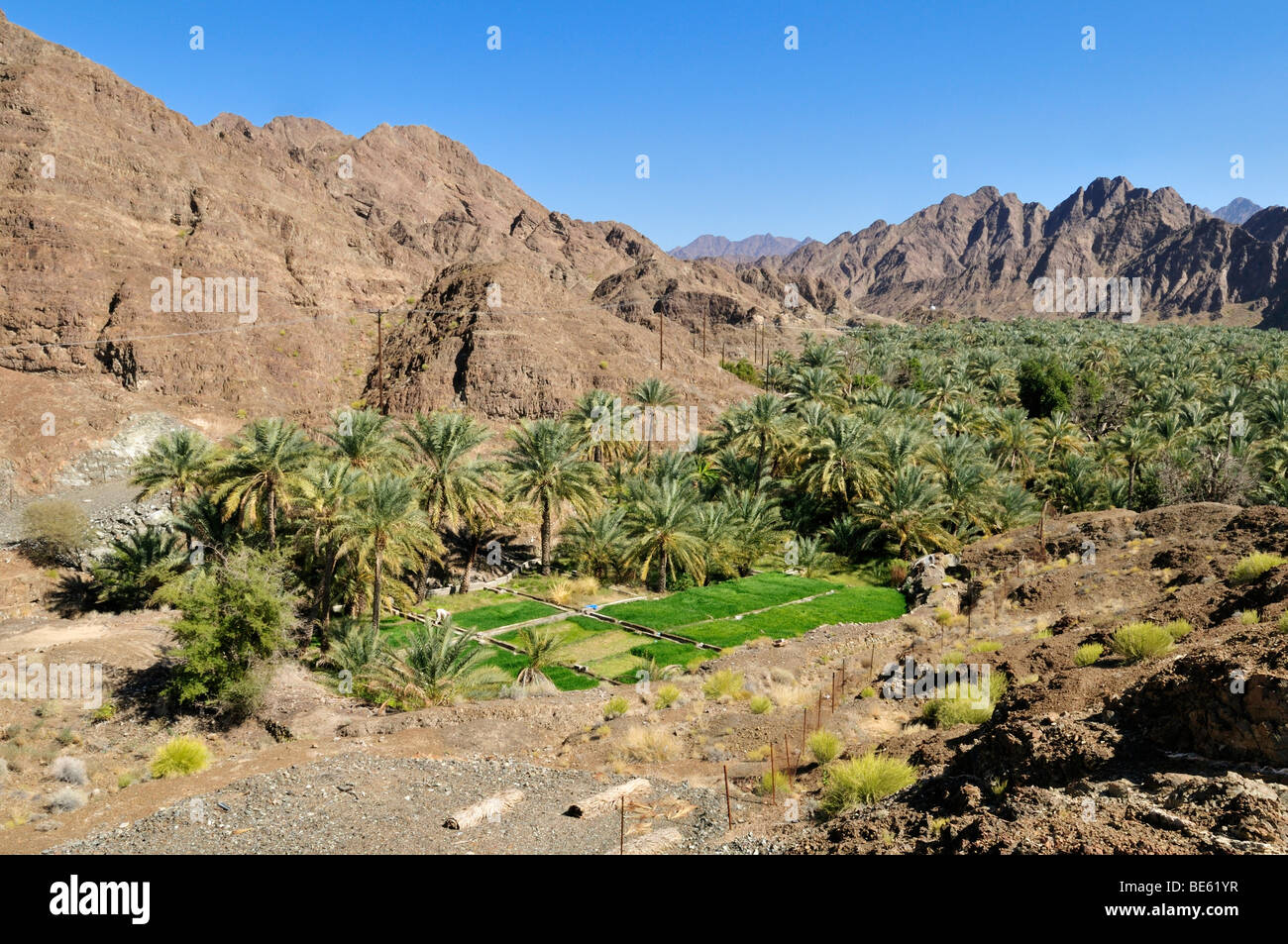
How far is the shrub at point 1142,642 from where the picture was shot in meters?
11.9

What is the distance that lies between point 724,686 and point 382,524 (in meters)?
10.1

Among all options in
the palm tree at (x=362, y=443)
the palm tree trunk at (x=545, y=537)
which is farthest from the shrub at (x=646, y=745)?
the palm tree trunk at (x=545, y=537)

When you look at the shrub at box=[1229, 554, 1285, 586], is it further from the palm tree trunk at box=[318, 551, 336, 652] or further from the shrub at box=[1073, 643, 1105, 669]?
the palm tree trunk at box=[318, 551, 336, 652]

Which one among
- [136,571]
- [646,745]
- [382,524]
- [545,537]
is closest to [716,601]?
[545,537]

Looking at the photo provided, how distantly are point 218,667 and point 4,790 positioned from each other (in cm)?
404

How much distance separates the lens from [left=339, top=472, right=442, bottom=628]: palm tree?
67.4 feet

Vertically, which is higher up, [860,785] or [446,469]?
[446,469]

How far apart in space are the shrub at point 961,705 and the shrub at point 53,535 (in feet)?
94.6

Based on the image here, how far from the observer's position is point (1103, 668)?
11805mm

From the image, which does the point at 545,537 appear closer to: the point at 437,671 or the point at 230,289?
the point at 437,671

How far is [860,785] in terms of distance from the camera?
9.70 metres

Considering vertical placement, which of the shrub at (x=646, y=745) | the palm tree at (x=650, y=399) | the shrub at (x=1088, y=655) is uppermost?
the palm tree at (x=650, y=399)

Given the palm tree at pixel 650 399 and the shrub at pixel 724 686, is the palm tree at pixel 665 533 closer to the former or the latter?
the shrub at pixel 724 686

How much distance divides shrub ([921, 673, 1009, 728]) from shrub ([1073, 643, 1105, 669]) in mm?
1247
